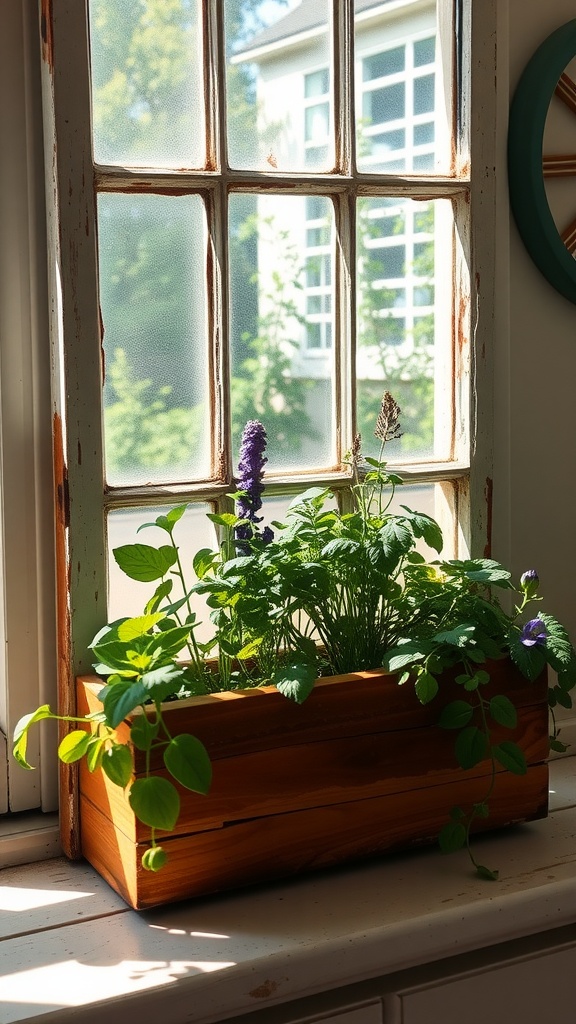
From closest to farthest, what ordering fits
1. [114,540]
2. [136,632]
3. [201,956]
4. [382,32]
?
[201,956], [136,632], [114,540], [382,32]

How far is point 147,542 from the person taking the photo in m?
1.52

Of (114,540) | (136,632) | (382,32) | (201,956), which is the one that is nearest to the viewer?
(201,956)

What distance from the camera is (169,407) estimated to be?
5.01 ft

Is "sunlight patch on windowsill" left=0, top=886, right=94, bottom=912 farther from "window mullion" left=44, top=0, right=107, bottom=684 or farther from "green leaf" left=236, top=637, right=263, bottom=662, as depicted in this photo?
"green leaf" left=236, top=637, right=263, bottom=662

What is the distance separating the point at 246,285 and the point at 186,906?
2.83ft

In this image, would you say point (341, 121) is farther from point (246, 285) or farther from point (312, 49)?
point (246, 285)

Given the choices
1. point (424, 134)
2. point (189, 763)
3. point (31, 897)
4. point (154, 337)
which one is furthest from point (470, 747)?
point (424, 134)

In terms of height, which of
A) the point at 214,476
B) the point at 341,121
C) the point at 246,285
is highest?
the point at 341,121

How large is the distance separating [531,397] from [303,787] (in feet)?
2.71

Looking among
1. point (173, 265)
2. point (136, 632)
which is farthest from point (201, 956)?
point (173, 265)

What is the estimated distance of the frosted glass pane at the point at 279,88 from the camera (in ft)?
5.00

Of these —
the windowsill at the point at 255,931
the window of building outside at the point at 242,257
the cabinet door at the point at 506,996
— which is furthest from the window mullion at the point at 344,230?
the cabinet door at the point at 506,996

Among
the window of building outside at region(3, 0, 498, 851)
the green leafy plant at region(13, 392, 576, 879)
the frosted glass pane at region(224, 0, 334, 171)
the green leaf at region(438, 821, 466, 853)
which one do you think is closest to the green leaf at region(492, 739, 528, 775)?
the green leafy plant at region(13, 392, 576, 879)

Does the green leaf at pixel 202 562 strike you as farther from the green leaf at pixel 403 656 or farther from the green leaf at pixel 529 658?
the green leaf at pixel 529 658
